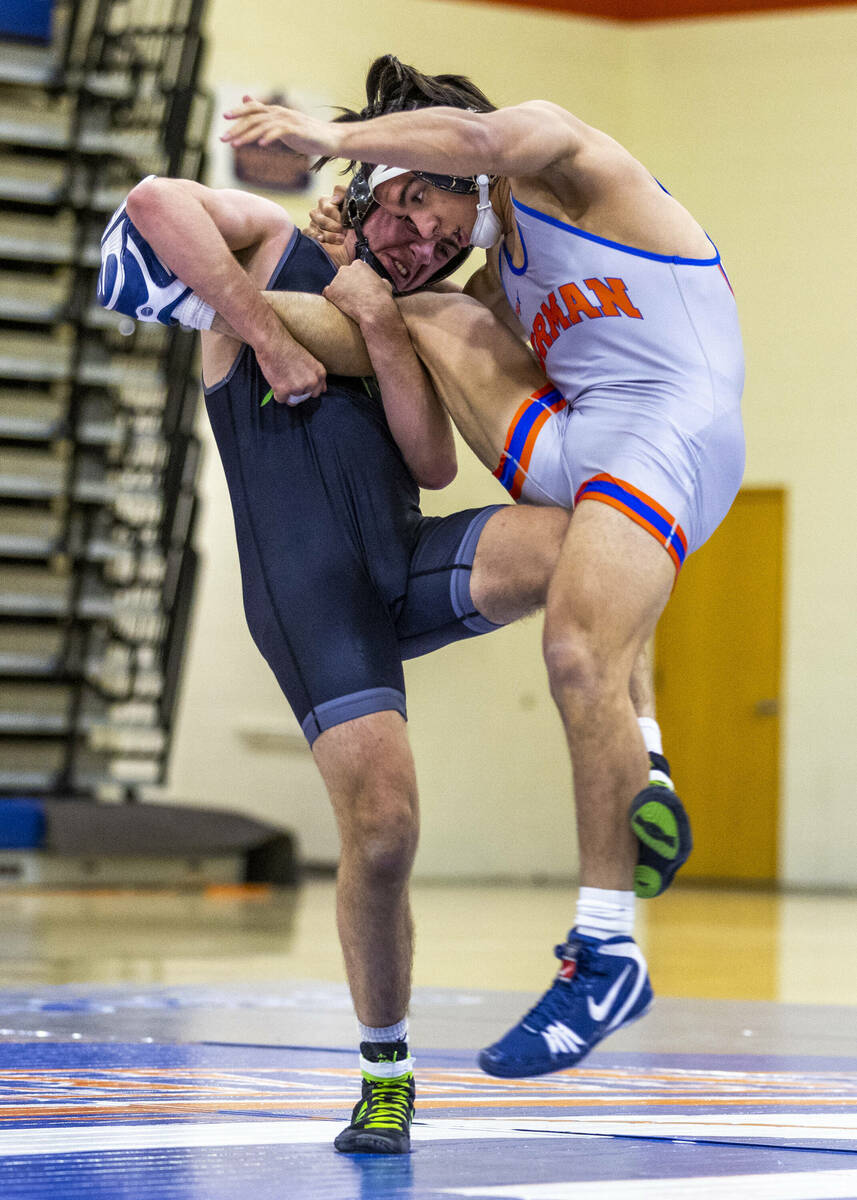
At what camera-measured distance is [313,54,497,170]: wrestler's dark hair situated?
9.19 feet

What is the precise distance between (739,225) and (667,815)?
9868mm

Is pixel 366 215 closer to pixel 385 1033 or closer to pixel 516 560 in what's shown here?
pixel 516 560

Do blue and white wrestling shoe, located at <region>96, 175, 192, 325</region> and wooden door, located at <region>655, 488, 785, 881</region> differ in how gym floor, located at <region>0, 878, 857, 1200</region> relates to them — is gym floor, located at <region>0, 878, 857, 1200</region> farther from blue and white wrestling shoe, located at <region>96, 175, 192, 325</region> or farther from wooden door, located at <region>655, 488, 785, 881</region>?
wooden door, located at <region>655, 488, 785, 881</region>

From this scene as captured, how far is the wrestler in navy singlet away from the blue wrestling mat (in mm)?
654

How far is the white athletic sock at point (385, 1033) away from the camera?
2695 millimetres

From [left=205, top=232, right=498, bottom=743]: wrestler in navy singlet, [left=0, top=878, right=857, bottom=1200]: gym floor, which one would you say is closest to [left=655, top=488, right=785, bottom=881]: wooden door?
[left=0, top=878, right=857, bottom=1200]: gym floor

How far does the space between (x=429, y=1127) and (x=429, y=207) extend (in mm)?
1480

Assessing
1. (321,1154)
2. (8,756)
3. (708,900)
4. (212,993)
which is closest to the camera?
(321,1154)

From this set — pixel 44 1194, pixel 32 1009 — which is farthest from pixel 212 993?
pixel 44 1194

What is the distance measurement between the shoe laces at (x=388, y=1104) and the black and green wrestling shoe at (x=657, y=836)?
1.73 ft

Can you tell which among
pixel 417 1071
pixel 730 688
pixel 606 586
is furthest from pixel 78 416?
pixel 606 586

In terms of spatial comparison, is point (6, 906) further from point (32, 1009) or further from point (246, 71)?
point (246, 71)

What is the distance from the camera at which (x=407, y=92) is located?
282cm

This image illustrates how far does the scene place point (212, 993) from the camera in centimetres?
502
